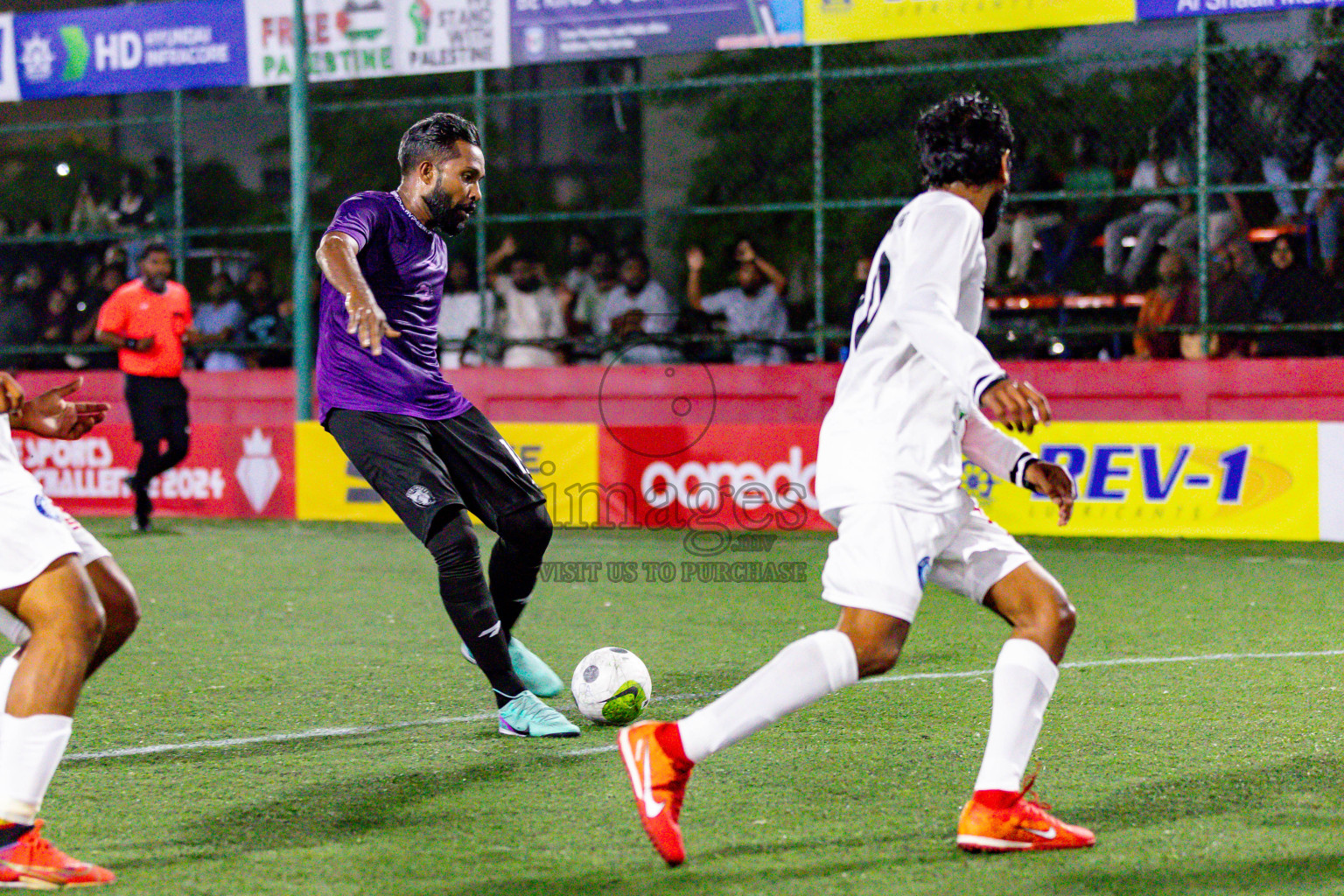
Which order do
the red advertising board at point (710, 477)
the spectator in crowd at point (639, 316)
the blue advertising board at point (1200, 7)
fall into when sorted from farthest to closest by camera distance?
the spectator in crowd at point (639, 316) < the blue advertising board at point (1200, 7) < the red advertising board at point (710, 477)

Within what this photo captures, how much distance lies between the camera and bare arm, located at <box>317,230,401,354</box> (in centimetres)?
469

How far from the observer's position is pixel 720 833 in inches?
175

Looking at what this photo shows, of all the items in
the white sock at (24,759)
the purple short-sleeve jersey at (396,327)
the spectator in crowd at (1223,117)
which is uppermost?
the spectator in crowd at (1223,117)

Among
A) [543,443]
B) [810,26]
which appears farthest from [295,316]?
[810,26]

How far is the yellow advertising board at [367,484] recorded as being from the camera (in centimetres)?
1343

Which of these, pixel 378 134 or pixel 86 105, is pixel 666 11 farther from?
pixel 86 105

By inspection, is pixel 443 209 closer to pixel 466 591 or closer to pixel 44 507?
pixel 466 591

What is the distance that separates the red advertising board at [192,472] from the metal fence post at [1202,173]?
25.2 ft

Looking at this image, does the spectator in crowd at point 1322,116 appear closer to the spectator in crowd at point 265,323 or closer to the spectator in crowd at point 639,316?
the spectator in crowd at point 639,316

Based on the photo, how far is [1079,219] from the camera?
49.5 ft

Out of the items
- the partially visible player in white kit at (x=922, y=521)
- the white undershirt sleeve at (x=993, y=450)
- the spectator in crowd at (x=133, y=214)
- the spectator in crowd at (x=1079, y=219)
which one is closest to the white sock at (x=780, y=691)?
the partially visible player in white kit at (x=922, y=521)

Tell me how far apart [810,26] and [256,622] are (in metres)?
7.88

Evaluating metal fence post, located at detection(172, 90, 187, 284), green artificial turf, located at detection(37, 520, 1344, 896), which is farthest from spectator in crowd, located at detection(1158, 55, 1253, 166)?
metal fence post, located at detection(172, 90, 187, 284)

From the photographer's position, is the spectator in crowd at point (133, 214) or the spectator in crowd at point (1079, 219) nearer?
the spectator in crowd at point (1079, 219)
